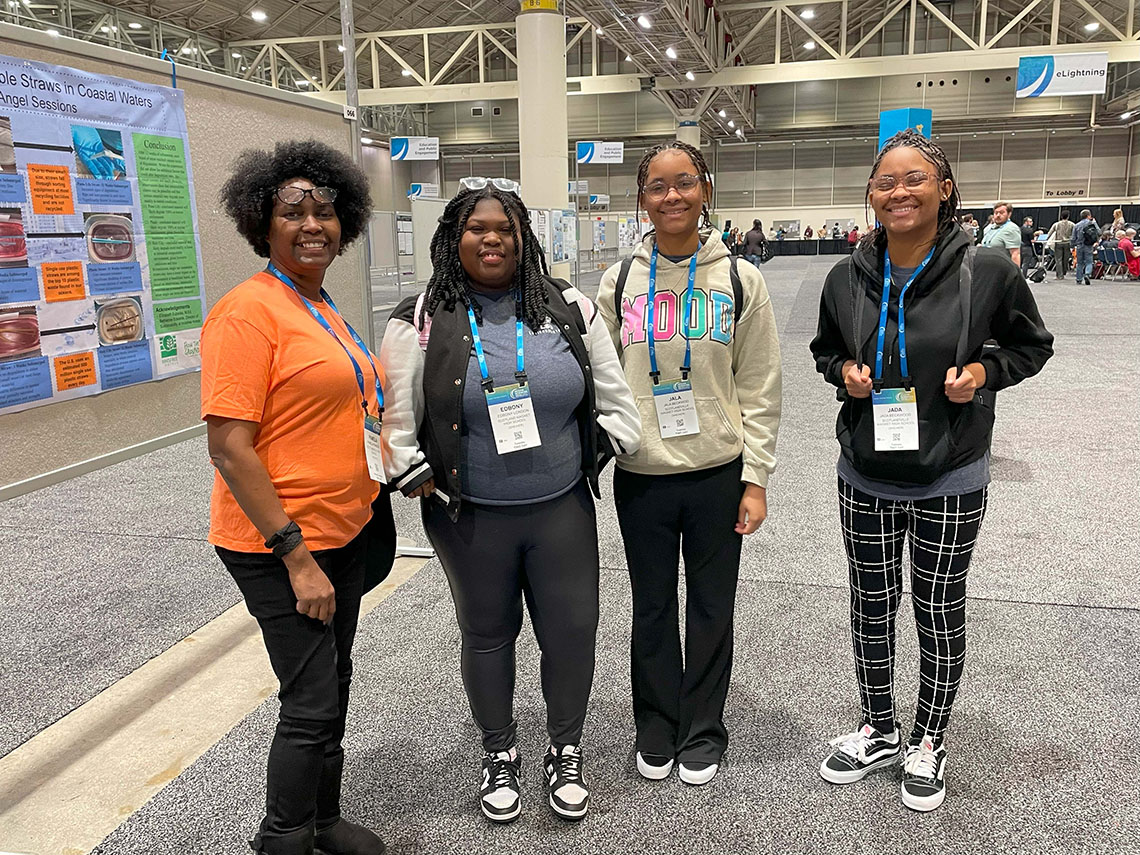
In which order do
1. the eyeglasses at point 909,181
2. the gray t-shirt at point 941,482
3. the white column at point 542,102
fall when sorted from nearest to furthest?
the eyeglasses at point 909,181 → the gray t-shirt at point 941,482 → the white column at point 542,102

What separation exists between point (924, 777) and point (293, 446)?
5.58 feet

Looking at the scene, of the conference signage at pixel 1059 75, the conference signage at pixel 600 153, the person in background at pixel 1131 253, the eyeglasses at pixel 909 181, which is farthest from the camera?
the conference signage at pixel 600 153

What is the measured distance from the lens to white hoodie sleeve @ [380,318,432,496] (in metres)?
1.78

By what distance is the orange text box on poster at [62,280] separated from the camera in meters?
2.01

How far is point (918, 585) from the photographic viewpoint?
6.54 feet

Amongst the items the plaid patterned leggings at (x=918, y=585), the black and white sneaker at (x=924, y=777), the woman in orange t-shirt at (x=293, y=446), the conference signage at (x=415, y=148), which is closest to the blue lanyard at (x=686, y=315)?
the plaid patterned leggings at (x=918, y=585)

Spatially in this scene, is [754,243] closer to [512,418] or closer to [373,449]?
[512,418]

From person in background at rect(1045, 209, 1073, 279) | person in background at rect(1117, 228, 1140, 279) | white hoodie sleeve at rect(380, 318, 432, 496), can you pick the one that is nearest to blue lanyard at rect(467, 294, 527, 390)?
white hoodie sleeve at rect(380, 318, 432, 496)

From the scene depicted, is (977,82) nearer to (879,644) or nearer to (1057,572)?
(1057,572)

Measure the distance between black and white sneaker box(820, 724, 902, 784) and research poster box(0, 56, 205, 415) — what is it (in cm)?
220

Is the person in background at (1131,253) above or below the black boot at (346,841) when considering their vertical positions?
above

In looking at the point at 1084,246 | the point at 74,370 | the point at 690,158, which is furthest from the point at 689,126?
the point at 74,370

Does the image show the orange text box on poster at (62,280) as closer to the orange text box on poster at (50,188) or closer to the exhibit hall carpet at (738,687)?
the orange text box on poster at (50,188)

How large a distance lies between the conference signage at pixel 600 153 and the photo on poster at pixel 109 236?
17276 millimetres
